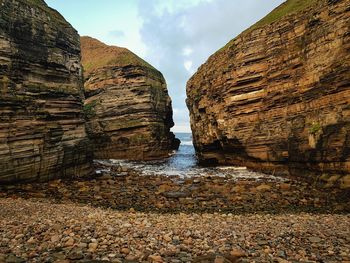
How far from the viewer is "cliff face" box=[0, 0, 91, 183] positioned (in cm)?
2355

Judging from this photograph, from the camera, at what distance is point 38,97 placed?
2630 centimetres

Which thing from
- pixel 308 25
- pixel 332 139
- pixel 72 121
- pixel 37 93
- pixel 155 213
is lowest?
pixel 155 213

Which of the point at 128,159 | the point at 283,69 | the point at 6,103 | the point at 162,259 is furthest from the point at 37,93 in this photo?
the point at 128,159

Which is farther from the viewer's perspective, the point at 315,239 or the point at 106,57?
the point at 106,57

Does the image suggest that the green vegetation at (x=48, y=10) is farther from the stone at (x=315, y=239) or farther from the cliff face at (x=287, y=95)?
the stone at (x=315, y=239)

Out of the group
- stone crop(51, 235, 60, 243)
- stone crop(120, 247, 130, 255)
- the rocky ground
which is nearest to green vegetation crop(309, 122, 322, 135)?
the rocky ground

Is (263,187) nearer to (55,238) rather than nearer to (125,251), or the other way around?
(125,251)

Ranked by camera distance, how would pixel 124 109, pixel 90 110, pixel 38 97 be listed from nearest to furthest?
pixel 38 97 → pixel 124 109 → pixel 90 110

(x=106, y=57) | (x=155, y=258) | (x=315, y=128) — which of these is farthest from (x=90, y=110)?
(x=155, y=258)

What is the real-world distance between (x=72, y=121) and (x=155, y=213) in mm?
15502

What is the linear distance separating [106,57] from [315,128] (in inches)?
2052

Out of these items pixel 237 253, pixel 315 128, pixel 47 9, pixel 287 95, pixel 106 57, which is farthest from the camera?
pixel 106 57

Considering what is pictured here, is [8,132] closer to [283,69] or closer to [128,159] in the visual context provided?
[283,69]

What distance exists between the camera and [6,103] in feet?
76.9
